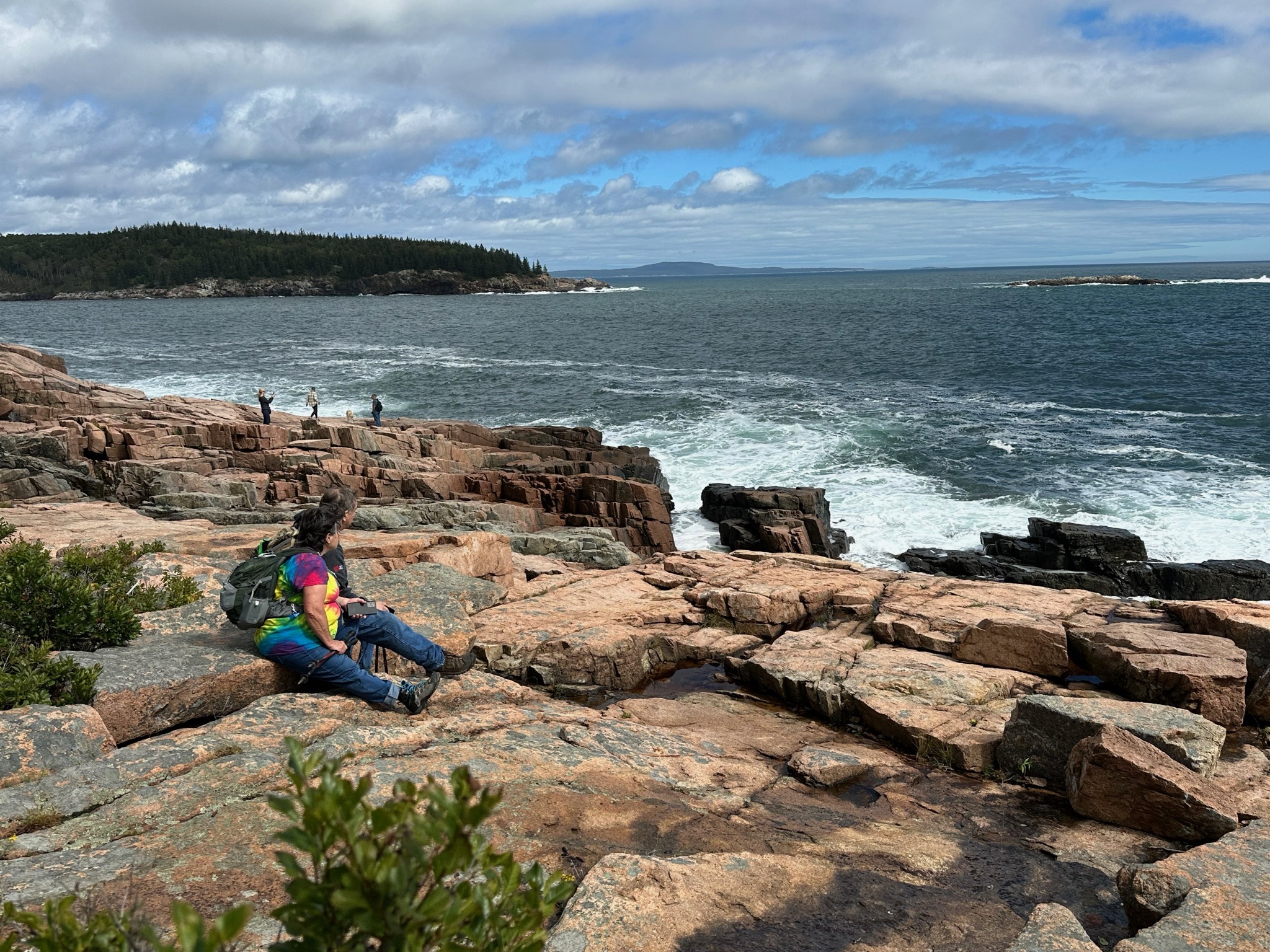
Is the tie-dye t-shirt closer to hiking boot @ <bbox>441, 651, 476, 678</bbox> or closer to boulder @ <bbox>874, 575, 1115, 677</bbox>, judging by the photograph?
hiking boot @ <bbox>441, 651, 476, 678</bbox>

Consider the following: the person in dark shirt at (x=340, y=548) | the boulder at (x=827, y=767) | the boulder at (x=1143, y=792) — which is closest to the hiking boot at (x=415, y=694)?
the person in dark shirt at (x=340, y=548)

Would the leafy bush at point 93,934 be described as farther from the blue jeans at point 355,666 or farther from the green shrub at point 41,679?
the blue jeans at point 355,666

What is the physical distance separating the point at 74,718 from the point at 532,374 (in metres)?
48.9

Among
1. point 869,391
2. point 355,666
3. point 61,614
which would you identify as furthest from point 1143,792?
point 869,391

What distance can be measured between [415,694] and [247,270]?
189 meters

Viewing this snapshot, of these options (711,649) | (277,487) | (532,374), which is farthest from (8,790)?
(532,374)

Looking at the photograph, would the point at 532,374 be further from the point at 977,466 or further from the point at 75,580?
the point at 75,580

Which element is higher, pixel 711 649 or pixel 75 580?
pixel 75 580

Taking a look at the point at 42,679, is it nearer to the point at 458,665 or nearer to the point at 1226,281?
the point at 458,665

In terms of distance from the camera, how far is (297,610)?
7105 millimetres

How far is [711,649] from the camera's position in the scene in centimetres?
1107

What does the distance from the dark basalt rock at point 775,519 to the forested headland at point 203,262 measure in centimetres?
16070

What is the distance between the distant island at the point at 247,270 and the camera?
173 m

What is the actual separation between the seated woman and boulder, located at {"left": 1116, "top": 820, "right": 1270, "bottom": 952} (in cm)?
519
